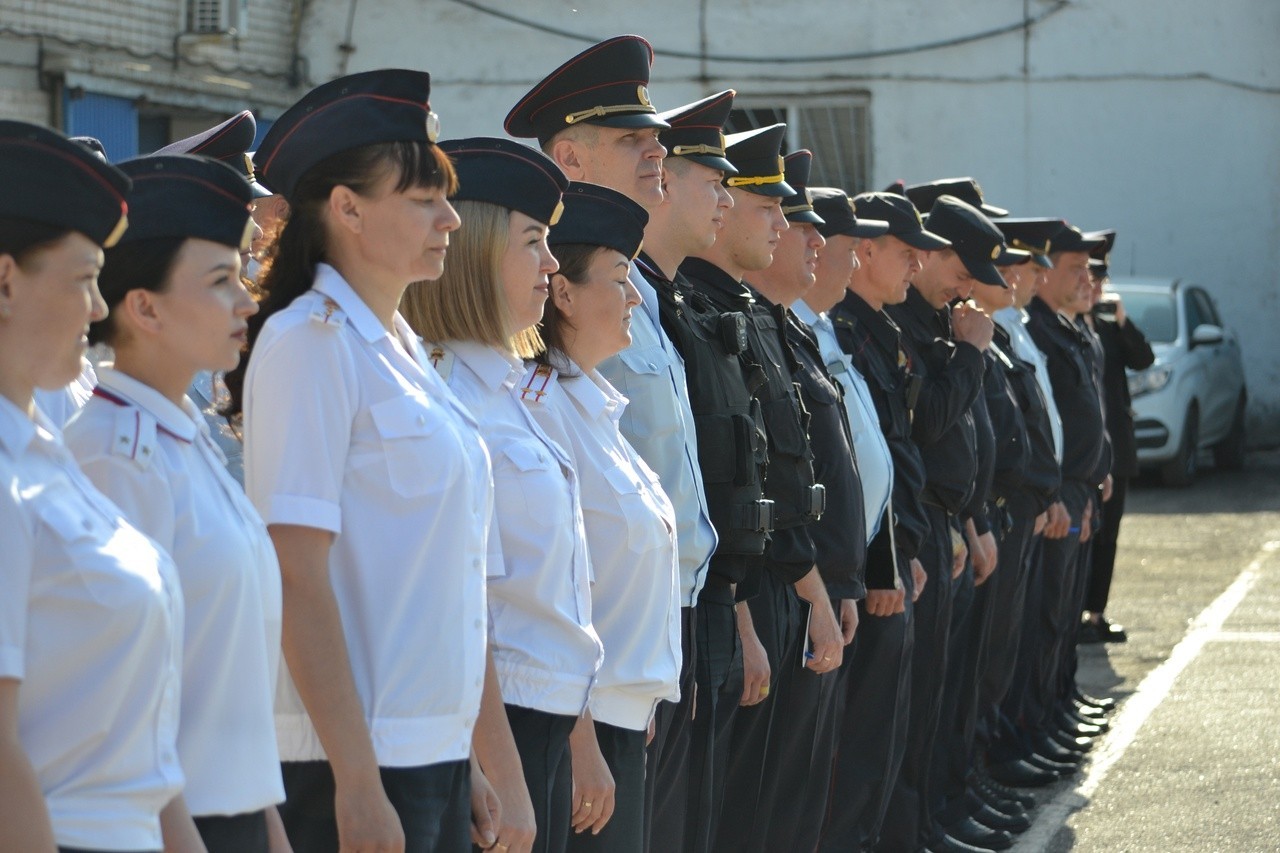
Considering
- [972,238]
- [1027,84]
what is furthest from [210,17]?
[972,238]

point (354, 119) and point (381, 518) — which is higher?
point (354, 119)

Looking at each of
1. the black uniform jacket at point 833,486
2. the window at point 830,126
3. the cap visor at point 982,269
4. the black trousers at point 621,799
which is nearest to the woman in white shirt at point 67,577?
the black trousers at point 621,799

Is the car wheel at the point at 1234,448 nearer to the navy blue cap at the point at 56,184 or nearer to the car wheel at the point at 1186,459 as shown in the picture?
the car wheel at the point at 1186,459

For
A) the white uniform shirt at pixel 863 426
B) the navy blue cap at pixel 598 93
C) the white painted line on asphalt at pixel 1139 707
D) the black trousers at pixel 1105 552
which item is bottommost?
the white painted line on asphalt at pixel 1139 707

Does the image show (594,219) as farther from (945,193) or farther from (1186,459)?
(1186,459)

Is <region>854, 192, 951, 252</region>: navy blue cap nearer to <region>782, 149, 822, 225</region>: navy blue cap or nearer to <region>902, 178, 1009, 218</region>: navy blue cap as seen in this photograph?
<region>782, 149, 822, 225</region>: navy blue cap

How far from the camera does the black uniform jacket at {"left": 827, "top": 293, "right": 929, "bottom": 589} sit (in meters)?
5.92

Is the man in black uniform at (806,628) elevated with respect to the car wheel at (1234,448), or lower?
elevated

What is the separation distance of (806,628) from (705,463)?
869 mm

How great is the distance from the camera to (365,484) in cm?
279

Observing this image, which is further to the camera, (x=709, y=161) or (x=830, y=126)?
(x=830, y=126)

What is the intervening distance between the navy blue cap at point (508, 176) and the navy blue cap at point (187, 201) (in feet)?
2.52

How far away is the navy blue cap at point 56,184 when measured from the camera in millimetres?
2127

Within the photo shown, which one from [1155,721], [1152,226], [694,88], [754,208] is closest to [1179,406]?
[1152,226]
